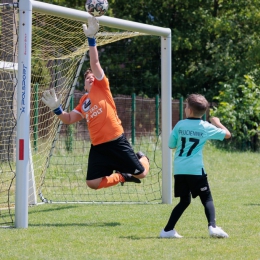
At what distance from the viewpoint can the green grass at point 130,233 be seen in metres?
5.82

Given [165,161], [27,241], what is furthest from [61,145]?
[27,241]

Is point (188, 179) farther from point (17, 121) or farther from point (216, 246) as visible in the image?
point (17, 121)

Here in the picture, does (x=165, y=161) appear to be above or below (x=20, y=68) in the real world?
below

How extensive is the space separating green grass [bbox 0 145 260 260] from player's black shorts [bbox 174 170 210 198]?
461mm

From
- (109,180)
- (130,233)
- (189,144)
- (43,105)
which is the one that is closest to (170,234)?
(130,233)

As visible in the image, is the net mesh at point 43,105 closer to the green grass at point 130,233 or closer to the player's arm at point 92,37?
the green grass at point 130,233

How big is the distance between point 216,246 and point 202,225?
1.33 m

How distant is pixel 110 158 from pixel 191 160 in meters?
1.44

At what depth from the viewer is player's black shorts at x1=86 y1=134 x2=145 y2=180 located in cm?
766

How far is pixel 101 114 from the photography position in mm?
7590

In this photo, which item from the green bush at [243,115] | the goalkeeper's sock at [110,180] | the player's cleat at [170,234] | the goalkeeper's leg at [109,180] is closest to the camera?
the player's cleat at [170,234]

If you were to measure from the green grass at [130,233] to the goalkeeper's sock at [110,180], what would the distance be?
42cm

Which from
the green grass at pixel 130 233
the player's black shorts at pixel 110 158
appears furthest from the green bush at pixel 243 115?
the player's black shorts at pixel 110 158

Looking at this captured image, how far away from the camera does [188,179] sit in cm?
652
